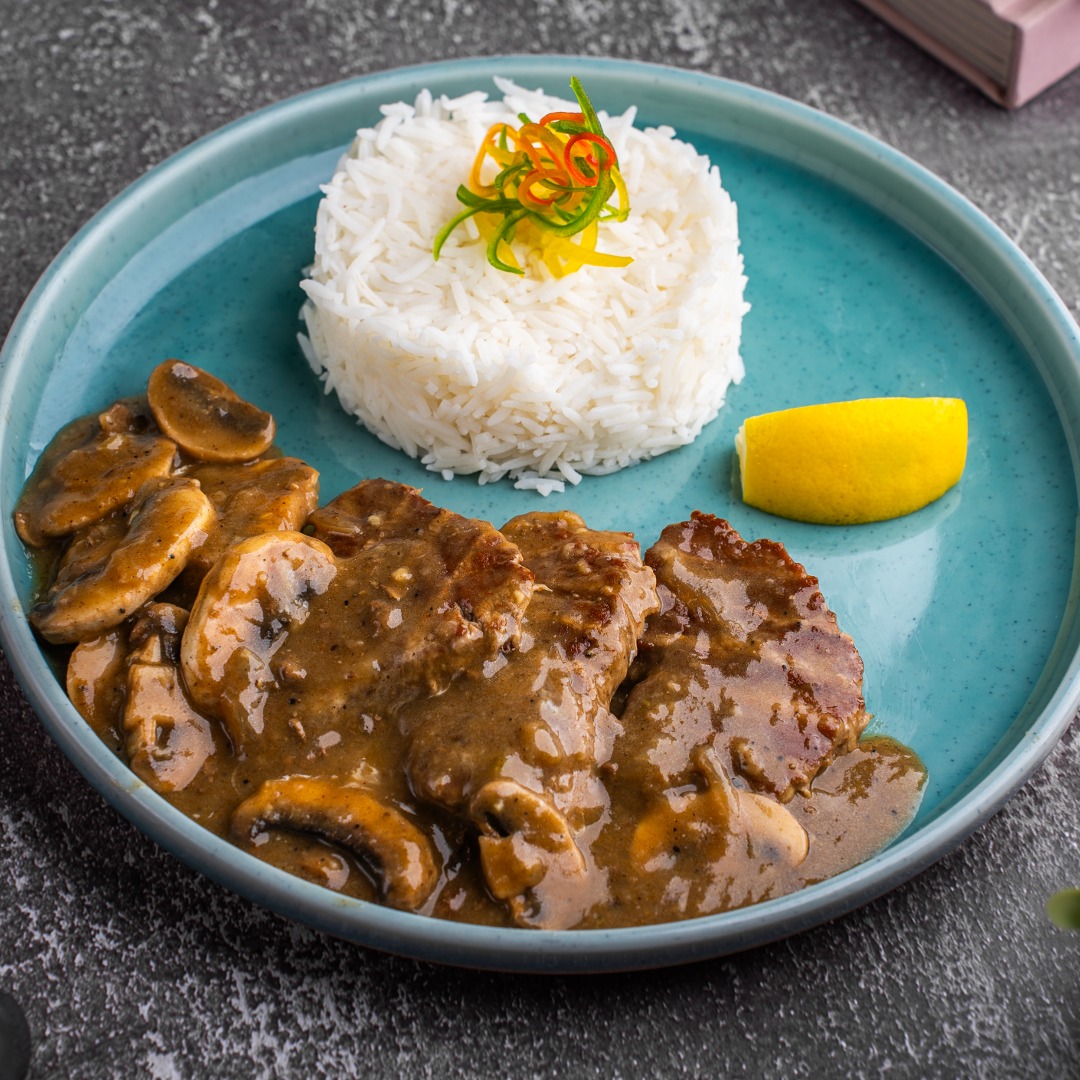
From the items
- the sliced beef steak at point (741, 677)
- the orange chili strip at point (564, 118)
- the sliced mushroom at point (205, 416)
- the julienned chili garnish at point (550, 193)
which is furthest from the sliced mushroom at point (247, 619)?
the orange chili strip at point (564, 118)

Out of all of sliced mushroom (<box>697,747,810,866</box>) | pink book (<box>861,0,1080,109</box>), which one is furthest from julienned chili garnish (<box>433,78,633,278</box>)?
pink book (<box>861,0,1080,109</box>)

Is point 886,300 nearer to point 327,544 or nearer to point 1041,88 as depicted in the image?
point 1041,88

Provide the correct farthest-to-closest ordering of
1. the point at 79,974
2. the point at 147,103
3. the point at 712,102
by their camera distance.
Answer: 1. the point at 147,103
2. the point at 712,102
3. the point at 79,974

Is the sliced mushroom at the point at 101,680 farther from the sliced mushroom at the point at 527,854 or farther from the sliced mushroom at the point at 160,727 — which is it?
the sliced mushroom at the point at 527,854

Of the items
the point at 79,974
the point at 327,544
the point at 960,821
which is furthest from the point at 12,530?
the point at 960,821

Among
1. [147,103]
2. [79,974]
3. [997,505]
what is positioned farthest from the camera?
[147,103]

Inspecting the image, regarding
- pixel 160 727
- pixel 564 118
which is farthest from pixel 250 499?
pixel 564 118
